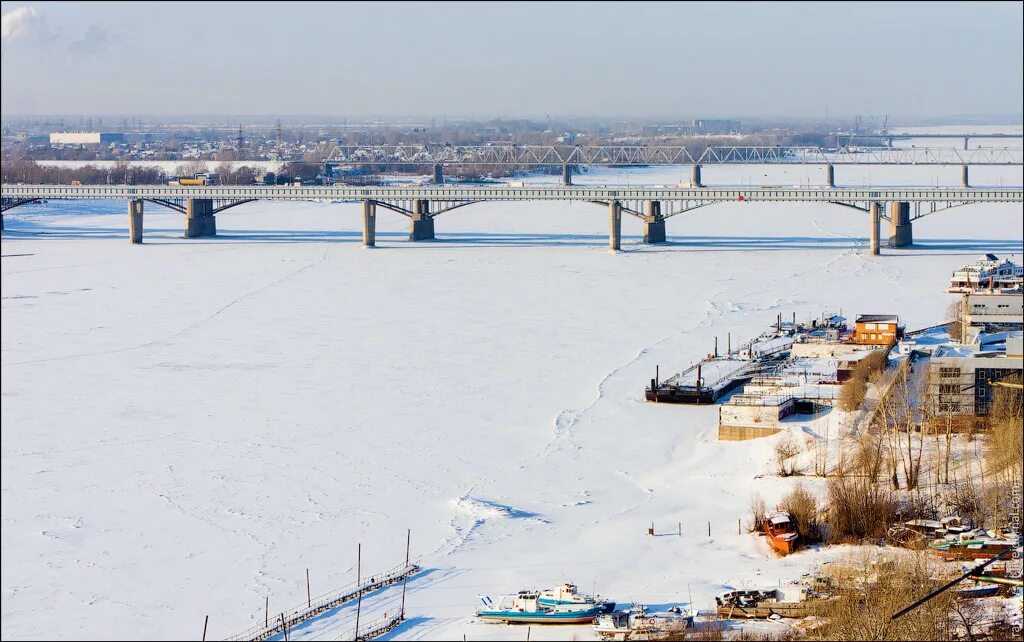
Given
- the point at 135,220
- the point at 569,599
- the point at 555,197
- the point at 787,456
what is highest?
the point at 555,197

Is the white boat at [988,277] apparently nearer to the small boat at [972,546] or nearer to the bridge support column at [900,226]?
the bridge support column at [900,226]

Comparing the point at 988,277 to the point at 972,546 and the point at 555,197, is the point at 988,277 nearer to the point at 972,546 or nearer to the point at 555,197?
the point at 972,546

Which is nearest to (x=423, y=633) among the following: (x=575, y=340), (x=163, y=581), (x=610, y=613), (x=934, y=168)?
(x=610, y=613)

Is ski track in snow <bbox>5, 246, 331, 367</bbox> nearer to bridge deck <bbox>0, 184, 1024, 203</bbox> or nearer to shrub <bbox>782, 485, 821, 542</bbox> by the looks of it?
bridge deck <bbox>0, 184, 1024, 203</bbox>

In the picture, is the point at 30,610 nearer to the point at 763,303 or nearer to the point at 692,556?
the point at 692,556

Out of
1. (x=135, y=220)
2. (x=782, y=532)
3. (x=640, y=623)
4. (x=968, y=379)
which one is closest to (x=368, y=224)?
(x=135, y=220)

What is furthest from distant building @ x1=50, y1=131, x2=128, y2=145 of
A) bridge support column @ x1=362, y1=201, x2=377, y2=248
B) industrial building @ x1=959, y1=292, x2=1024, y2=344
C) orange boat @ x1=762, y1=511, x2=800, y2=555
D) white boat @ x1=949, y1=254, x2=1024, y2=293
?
orange boat @ x1=762, y1=511, x2=800, y2=555
